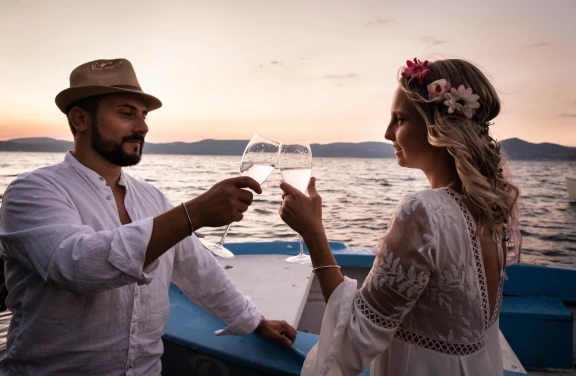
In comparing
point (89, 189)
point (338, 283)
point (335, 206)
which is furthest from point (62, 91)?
point (335, 206)

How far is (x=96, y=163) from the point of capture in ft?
6.82

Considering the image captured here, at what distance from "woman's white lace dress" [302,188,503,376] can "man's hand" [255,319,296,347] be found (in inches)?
23.6

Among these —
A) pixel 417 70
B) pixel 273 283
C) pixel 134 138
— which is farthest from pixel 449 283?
pixel 273 283

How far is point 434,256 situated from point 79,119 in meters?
1.85

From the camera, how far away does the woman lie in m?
1.43

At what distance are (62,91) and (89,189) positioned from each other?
21.7 inches

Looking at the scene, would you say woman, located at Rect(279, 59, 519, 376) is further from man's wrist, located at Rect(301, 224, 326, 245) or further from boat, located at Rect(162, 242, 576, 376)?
boat, located at Rect(162, 242, 576, 376)

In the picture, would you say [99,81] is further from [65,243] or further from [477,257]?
[477,257]

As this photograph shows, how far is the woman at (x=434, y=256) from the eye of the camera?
143 cm

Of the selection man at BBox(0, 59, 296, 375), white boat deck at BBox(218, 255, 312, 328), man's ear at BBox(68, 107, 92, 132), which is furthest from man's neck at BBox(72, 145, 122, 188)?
white boat deck at BBox(218, 255, 312, 328)

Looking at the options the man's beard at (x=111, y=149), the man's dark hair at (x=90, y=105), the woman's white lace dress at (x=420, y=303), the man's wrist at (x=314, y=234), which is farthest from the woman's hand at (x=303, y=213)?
the man's dark hair at (x=90, y=105)

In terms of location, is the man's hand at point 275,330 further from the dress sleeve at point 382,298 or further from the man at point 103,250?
the dress sleeve at point 382,298

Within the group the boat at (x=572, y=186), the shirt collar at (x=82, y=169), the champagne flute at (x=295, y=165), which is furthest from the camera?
the boat at (x=572, y=186)

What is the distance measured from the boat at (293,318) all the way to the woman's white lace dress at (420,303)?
1.99 ft
